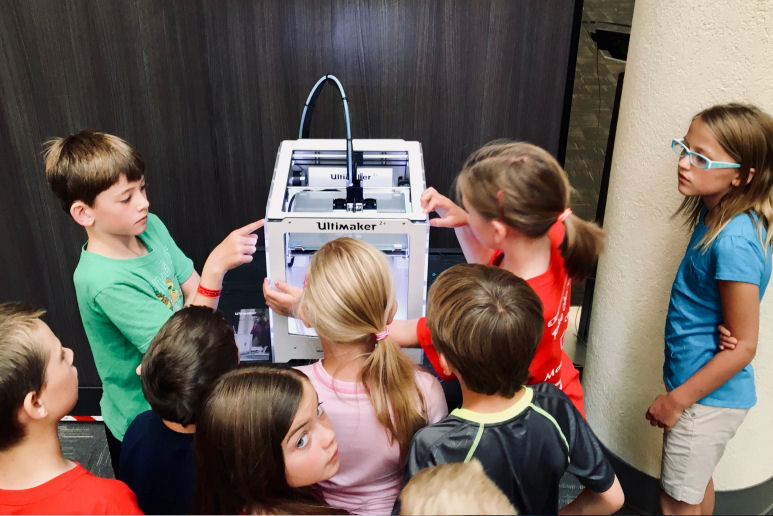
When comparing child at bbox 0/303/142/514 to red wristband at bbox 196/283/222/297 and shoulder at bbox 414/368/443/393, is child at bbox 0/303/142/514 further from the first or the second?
shoulder at bbox 414/368/443/393

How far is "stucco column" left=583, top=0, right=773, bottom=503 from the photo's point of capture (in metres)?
1.51

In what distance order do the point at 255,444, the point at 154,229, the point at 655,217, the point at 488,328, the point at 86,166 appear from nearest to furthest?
the point at 255,444 → the point at 488,328 → the point at 86,166 → the point at 154,229 → the point at 655,217

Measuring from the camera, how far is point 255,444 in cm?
94

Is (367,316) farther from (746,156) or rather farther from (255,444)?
(746,156)

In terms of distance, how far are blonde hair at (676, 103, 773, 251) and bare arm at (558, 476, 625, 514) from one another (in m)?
0.58

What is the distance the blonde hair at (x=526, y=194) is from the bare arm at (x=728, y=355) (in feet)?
1.07

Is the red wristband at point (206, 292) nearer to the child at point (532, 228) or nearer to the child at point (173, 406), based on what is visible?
the child at point (173, 406)


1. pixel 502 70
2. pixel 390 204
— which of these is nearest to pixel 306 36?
pixel 502 70

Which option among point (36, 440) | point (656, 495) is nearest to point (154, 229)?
point (36, 440)

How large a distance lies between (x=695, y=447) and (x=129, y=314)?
4.58 feet

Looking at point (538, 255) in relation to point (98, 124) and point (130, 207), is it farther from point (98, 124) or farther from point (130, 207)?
point (98, 124)

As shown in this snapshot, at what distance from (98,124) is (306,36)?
74 centimetres

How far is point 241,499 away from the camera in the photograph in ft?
3.14

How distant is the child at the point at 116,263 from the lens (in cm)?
137
